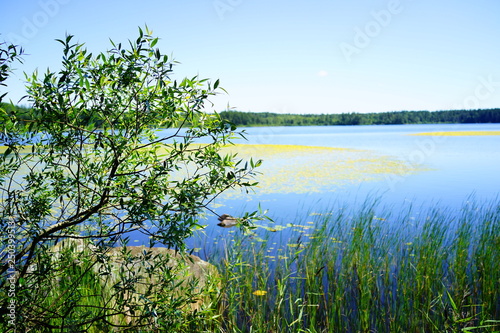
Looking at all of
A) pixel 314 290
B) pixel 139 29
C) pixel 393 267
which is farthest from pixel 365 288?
pixel 139 29

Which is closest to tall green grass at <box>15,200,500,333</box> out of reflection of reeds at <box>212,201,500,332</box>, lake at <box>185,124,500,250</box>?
reflection of reeds at <box>212,201,500,332</box>

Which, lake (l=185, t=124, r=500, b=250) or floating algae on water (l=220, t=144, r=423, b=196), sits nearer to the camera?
lake (l=185, t=124, r=500, b=250)

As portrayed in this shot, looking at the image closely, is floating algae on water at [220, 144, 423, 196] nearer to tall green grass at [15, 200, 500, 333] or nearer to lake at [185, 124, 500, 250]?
lake at [185, 124, 500, 250]

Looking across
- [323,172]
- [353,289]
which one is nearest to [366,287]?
[353,289]

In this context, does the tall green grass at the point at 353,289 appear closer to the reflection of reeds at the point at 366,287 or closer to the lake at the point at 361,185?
the reflection of reeds at the point at 366,287

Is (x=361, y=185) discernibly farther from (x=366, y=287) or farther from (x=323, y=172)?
(x=366, y=287)

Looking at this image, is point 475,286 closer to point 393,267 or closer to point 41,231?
point 393,267

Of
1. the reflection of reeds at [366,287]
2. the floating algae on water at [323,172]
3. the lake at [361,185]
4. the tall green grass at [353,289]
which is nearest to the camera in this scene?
the tall green grass at [353,289]

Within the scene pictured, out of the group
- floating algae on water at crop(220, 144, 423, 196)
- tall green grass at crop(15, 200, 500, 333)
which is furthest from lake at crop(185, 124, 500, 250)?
tall green grass at crop(15, 200, 500, 333)

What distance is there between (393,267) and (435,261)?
547mm

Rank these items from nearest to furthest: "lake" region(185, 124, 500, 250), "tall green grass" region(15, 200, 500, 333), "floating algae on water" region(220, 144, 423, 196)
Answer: "tall green grass" region(15, 200, 500, 333)
"lake" region(185, 124, 500, 250)
"floating algae on water" region(220, 144, 423, 196)

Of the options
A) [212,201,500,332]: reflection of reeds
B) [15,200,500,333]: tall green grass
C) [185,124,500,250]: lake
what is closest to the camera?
[15,200,500,333]: tall green grass

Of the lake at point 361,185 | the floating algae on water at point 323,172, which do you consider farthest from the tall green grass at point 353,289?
the floating algae on water at point 323,172

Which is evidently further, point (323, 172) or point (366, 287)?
A: point (323, 172)
